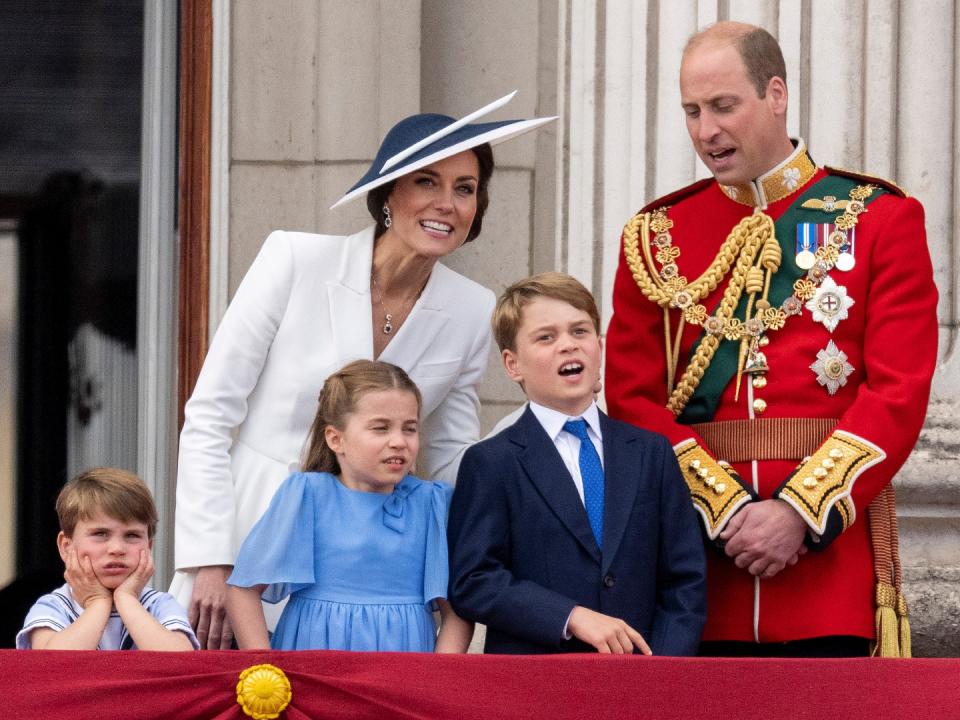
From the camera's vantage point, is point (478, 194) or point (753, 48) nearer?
point (753, 48)

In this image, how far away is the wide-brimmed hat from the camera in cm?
370

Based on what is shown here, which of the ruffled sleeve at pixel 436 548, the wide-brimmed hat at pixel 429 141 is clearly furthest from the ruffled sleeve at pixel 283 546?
the wide-brimmed hat at pixel 429 141

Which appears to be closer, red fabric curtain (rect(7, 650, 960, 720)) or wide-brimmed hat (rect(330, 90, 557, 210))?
red fabric curtain (rect(7, 650, 960, 720))

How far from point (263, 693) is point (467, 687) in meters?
0.32

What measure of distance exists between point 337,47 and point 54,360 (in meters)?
1.19

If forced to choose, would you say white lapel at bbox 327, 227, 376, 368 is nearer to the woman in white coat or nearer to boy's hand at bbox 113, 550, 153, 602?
the woman in white coat

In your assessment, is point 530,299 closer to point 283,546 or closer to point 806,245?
point 806,245

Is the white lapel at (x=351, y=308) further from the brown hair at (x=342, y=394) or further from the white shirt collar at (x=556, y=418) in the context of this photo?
the white shirt collar at (x=556, y=418)

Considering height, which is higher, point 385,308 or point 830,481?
point 385,308

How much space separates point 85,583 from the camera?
11.1 feet

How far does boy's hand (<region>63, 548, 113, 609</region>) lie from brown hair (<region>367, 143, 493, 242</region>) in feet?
3.19

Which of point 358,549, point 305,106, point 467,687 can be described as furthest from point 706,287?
point 305,106

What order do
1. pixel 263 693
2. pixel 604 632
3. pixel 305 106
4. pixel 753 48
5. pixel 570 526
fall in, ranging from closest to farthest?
pixel 263 693
pixel 604 632
pixel 570 526
pixel 753 48
pixel 305 106

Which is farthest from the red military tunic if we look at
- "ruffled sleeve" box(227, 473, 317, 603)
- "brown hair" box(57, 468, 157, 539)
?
"brown hair" box(57, 468, 157, 539)
